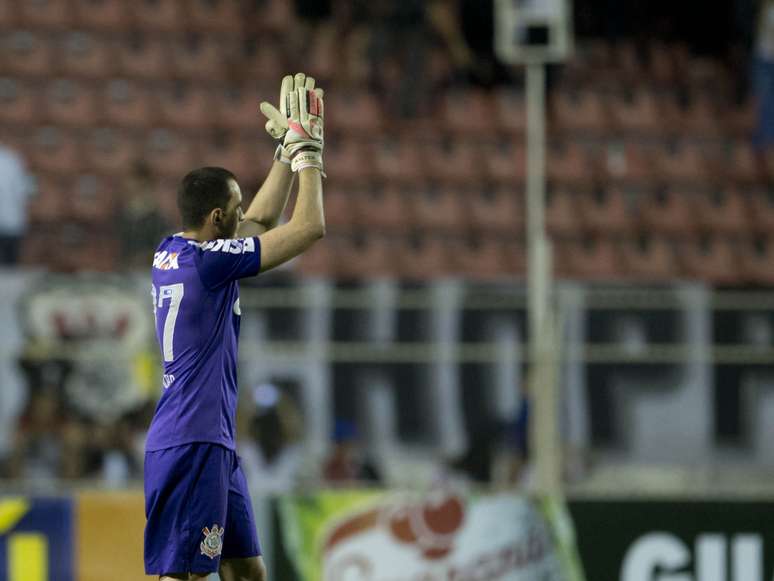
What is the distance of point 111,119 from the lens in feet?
38.3

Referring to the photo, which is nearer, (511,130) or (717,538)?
(717,538)

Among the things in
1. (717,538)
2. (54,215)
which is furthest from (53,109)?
(717,538)

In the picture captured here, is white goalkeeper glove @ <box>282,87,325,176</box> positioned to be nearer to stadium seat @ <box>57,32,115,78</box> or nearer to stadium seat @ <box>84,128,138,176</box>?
stadium seat @ <box>84,128,138,176</box>

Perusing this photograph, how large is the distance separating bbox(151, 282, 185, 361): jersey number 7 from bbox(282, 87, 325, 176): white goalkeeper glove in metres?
0.53

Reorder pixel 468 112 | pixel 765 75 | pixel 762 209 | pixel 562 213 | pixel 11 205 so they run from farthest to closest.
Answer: pixel 468 112, pixel 765 75, pixel 762 209, pixel 562 213, pixel 11 205

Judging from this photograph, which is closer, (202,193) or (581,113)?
(202,193)

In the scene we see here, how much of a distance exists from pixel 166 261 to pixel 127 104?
293 inches

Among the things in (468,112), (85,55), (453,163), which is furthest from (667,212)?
(85,55)

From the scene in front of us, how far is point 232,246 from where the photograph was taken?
4453mm

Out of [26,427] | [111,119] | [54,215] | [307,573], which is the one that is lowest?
[307,573]

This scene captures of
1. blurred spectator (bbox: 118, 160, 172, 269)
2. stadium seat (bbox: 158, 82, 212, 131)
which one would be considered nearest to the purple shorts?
blurred spectator (bbox: 118, 160, 172, 269)

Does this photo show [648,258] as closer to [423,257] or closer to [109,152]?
[423,257]

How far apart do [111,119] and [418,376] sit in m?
3.89

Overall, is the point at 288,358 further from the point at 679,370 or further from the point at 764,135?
the point at 764,135
